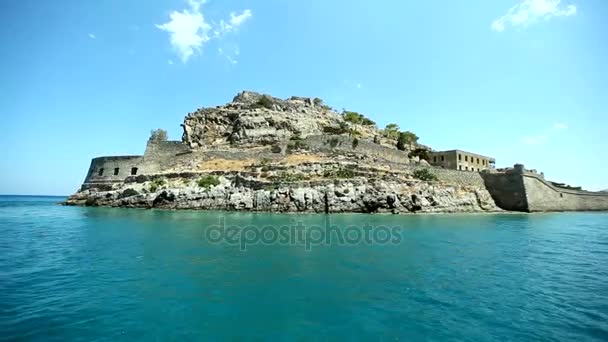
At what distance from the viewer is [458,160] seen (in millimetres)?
54688

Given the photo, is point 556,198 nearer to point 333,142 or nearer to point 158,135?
point 333,142

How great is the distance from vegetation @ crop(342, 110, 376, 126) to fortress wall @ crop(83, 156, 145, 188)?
36654 millimetres

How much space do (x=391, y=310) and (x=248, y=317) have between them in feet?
9.85

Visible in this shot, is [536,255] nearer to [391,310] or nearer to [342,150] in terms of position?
[391,310]

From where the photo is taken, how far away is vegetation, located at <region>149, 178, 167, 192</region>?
126 feet

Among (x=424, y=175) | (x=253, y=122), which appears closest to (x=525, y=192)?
(x=424, y=175)

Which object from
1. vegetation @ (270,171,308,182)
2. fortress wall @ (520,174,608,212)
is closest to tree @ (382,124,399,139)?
fortress wall @ (520,174,608,212)

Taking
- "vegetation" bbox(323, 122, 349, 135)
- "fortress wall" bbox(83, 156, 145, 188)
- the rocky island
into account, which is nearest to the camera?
the rocky island

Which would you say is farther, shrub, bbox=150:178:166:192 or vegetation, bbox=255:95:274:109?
vegetation, bbox=255:95:274:109

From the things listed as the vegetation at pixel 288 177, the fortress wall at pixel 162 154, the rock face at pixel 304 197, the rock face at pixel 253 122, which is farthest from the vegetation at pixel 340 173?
the fortress wall at pixel 162 154

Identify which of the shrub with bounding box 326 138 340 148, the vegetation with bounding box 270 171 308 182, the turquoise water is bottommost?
the turquoise water

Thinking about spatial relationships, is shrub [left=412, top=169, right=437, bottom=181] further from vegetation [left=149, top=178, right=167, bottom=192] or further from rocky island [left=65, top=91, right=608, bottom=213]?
vegetation [left=149, top=178, right=167, bottom=192]

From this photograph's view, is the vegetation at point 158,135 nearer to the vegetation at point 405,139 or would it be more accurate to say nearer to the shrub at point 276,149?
the shrub at point 276,149

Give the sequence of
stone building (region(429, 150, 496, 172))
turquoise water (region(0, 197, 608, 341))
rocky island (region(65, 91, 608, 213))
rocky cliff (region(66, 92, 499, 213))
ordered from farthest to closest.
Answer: stone building (region(429, 150, 496, 172)) → rocky island (region(65, 91, 608, 213)) → rocky cliff (region(66, 92, 499, 213)) → turquoise water (region(0, 197, 608, 341))
